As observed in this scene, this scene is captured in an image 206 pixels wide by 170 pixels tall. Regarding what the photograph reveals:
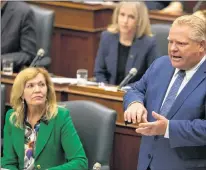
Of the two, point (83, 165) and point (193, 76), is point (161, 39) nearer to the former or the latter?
point (83, 165)

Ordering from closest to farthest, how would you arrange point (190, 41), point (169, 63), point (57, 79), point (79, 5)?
1. point (190, 41)
2. point (169, 63)
3. point (57, 79)
4. point (79, 5)

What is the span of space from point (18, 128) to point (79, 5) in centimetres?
194

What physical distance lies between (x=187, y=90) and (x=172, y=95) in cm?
6

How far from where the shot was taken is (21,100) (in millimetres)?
2947

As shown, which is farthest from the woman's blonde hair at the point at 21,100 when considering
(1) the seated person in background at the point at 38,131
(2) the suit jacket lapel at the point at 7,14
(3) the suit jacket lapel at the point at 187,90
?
(2) the suit jacket lapel at the point at 7,14

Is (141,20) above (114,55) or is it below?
above

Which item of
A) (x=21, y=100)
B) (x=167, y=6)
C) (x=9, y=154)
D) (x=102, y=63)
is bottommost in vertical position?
(x=9, y=154)

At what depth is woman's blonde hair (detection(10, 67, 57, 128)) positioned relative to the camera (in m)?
2.88

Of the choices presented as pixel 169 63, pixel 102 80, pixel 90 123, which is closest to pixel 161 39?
pixel 102 80

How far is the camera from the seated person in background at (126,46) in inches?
150

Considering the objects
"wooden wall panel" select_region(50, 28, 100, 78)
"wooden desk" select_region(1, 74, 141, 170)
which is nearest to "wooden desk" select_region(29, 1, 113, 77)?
"wooden wall panel" select_region(50, 28, 100, 78)

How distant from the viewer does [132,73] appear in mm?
3197

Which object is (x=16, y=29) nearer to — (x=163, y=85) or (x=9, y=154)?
(x=9, y=154)

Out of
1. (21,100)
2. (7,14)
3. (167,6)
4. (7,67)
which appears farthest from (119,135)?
(167,6)
